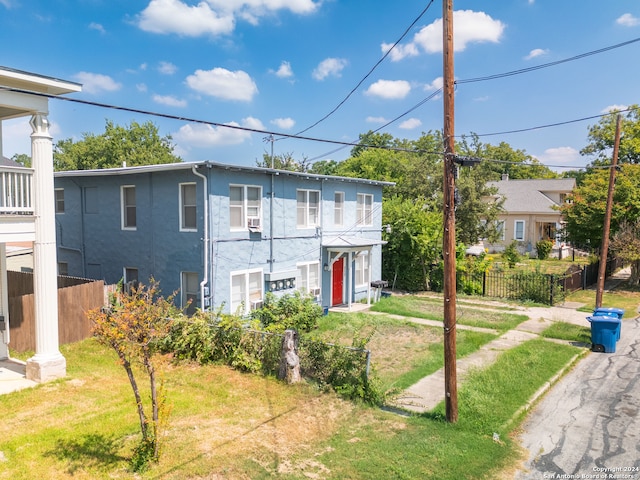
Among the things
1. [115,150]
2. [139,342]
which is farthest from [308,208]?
[115,150]

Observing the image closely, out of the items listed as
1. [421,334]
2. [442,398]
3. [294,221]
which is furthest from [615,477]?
[294,221]

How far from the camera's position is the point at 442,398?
9.61 metres

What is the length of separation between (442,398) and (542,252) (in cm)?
3105

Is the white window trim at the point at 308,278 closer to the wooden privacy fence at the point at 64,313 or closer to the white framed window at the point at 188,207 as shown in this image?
the white framed window at the point at 188,207

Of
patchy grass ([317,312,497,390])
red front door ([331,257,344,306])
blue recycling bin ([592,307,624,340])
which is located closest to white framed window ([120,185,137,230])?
patchy grass ([317,312,497,390])

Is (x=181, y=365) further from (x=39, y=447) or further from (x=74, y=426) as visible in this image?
(x=39, y=447)

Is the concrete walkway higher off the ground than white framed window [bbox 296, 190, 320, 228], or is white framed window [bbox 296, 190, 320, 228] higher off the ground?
white framed window [bbox 296, 190, 320, 228]

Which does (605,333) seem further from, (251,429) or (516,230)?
(516,230)

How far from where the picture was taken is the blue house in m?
14.2

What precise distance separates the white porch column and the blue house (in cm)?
407

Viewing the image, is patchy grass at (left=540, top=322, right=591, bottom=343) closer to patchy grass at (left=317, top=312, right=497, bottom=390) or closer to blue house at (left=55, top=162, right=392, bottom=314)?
patchy grass at (left=317, top=312, right=497, bottom=390)

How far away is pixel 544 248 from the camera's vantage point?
36.5 meters

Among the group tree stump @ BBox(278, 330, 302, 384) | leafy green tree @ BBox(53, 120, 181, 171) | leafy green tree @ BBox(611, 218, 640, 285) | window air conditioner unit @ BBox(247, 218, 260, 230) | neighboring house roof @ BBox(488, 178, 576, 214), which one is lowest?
tree stump @ BBox(278, 330, 302, 384)

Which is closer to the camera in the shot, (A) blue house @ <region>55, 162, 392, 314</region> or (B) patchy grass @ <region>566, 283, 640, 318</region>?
(A) blue house @ <region>55, 162, 392, 314</region>
